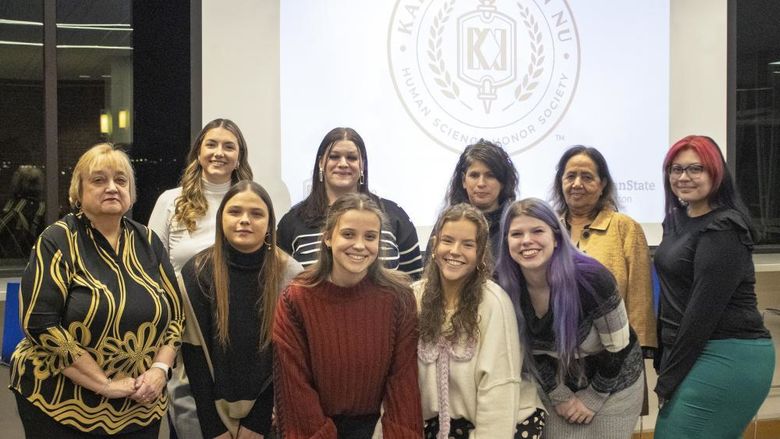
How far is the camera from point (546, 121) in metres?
4.29

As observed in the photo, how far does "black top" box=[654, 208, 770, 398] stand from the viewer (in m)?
2.58

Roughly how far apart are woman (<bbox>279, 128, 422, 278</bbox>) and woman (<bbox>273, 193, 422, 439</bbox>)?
480 millimetres

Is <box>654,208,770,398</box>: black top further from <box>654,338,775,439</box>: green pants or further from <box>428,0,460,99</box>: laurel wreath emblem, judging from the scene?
<box>428,0,460,99</box>: laurel wreath emblem

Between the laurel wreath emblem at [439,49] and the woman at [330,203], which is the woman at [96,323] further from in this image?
the laurel wreath emblem at [439,49]

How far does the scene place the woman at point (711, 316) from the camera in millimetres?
2590

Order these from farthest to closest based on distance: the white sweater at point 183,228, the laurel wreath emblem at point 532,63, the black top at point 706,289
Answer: the laurel wreath emblem at point 532,63 < the white sweater at point 183,228 < the black top at point 706,289

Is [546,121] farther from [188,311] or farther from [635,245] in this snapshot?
[188,311]

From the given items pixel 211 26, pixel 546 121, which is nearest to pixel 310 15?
pixel 211 26

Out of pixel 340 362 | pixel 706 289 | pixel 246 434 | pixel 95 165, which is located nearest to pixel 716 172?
pixel 706 289

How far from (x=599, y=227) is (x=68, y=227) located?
1803 millimetres

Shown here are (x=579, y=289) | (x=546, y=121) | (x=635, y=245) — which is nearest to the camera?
(x=579, y=289)

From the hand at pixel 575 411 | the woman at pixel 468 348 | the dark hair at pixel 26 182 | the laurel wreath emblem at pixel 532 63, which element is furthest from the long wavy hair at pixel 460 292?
the dark hair at pixel 26 182

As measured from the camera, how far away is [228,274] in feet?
8.14

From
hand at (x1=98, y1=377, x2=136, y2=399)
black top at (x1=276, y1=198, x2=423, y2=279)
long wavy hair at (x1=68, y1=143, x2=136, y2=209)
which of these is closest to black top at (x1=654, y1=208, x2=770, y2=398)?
black top at (x1=276, y1=198, x2=423, y2=279)
